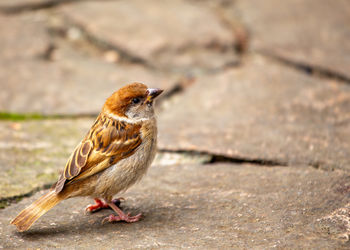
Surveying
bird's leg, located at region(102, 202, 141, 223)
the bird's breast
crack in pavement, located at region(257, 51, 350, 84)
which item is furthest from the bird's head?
crack in pavement, located at region(257, 51, 350, 84)

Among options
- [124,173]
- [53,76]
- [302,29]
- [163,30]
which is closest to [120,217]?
[124,173]

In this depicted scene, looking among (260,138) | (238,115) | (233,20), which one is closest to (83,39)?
(233,20)

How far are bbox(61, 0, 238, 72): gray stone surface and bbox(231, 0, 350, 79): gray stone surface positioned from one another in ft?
1.30

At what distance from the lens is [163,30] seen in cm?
575

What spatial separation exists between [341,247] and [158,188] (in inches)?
51.4

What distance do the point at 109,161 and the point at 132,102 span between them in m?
0.47

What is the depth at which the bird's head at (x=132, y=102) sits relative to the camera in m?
3.16

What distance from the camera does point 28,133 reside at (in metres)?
4.01

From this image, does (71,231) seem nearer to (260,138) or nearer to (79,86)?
(260,138)

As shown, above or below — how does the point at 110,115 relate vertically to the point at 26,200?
above

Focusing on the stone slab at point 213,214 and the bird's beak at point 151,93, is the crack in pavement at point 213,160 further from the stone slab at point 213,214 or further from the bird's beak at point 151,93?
the bird's beak at point 151,93

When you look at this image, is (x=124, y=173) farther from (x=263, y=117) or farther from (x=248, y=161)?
(x=263, y=117)

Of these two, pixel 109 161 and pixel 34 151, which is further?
pixel 34 151

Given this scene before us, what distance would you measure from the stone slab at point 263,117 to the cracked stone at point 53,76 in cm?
53
